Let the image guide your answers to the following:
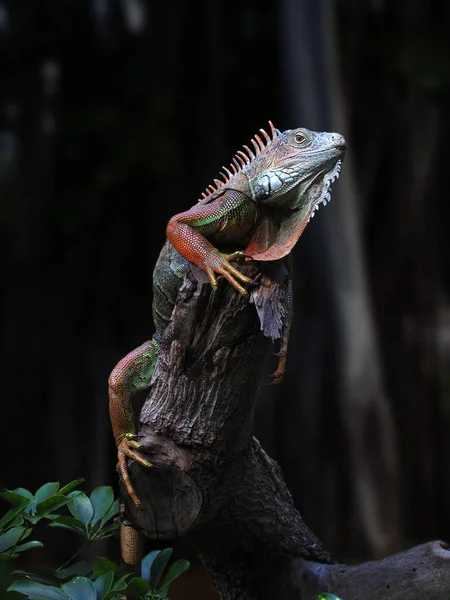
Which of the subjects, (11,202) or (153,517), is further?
(11,202)

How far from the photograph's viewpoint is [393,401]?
5.85 meters

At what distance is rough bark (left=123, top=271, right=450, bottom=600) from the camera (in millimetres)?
1882

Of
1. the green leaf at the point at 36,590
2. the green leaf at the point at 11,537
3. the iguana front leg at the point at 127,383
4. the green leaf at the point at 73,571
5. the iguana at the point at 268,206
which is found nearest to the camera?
the green leaf at the point at 36,590

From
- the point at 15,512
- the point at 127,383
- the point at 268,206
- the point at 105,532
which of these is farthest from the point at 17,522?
the point at 268,206

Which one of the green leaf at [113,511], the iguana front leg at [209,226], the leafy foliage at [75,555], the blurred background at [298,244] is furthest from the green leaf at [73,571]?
the blurred background at [298,244]

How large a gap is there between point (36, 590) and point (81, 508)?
297 millimetres

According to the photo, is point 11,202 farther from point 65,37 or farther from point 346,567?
point 346,567

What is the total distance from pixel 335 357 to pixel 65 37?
3.25m

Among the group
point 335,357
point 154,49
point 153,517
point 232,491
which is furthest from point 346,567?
point 154,49

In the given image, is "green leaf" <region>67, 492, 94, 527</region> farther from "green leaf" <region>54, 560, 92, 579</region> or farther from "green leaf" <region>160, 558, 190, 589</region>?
"green leaf" <region>160, 558, 190, 589</region>

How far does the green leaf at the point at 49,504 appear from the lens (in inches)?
66.9

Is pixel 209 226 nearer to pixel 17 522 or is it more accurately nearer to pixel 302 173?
pixel 302 173

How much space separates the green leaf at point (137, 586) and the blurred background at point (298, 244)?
3865 mm

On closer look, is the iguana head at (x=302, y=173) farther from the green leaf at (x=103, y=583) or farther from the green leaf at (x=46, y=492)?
the green leaf at (x=103, y=583)
